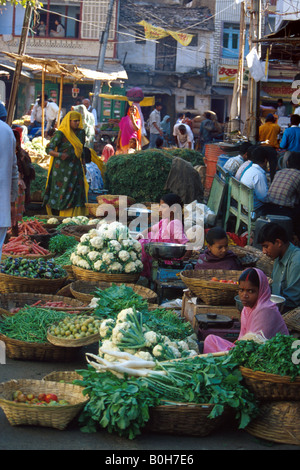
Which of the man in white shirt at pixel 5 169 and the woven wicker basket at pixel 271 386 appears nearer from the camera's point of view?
the woven wicker basket at pixel 271 386

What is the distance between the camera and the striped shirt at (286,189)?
8977 mm

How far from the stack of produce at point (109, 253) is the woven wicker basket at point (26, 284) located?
1.50 ft

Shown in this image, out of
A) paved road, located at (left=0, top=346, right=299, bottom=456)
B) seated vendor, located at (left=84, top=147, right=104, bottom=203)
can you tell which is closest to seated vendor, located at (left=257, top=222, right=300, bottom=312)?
paved road, located at (left=0, top=346, right=299, bottom=456)

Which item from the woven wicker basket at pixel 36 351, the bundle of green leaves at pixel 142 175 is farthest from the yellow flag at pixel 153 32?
the woven wicker basket at pixel 36 351

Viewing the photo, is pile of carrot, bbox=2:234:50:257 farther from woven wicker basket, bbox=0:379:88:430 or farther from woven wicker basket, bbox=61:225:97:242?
woven wicker basket, bbox=0:379:88:430

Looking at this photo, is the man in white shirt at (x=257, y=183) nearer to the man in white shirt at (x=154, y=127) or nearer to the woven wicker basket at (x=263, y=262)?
the woven wicker basket at (x=263, y=262)

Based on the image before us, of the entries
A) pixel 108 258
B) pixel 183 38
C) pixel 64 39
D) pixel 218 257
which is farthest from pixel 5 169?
pixel 64 39

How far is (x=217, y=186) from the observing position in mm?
11359

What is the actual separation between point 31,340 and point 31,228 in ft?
13.9

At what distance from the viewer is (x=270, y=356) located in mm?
4023

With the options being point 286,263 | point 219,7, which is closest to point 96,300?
point 286,263

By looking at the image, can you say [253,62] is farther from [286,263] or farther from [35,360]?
[35,360]

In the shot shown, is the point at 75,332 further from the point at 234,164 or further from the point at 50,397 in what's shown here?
the point at 234,164

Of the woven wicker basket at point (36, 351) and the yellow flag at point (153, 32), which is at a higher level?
the yellow flag at point (153, 32)
